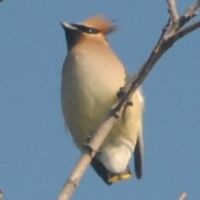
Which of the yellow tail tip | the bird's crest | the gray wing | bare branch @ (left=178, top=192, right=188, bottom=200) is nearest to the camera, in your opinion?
bare branch @ (left=178, top=192, right=188, bottom=200)

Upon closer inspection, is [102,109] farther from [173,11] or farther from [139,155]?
[173,11]

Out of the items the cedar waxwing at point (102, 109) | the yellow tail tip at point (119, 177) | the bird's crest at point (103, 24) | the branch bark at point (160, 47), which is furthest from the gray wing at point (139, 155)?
the branch bark at point (160, 47)

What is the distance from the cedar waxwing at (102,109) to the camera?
4.21m

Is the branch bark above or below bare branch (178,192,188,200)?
above

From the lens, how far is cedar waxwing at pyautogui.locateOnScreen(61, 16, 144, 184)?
13.8ft

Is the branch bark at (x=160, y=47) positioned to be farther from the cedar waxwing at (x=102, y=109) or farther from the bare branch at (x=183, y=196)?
the cedar waxwing at (x=102, y=109)

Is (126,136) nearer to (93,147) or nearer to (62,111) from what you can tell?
(62,111)

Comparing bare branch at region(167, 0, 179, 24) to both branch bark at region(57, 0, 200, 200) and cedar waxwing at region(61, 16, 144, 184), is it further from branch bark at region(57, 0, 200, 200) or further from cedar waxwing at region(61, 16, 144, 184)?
cedar waxwing at region(61, 16, 144, 184)

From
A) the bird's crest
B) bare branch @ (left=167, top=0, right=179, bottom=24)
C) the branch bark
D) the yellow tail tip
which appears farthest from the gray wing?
bare branch @ (left=167, top=0, right=179, bottom=24)

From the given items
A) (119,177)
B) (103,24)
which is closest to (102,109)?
(119,177)

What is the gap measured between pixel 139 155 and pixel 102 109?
0.45 metres

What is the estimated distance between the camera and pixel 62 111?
4383mm

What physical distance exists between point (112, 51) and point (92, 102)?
0.66 metres

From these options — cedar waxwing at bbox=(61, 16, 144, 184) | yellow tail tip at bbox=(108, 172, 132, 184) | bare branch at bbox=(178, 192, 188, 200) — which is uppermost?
bare branch at bbox=(178, 192, 188, 200)
